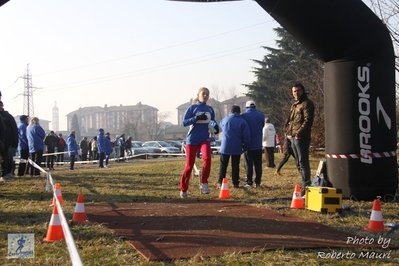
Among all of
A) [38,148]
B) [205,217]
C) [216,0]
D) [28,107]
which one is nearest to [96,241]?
[205,217]

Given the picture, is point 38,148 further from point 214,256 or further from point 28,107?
point 28,107

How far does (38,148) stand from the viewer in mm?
15352

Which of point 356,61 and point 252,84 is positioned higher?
point 252,84

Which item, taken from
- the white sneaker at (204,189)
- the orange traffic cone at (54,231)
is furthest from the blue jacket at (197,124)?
the orange traffic cone at (54,231)

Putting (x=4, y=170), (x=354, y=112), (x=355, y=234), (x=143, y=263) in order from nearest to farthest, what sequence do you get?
(x=143, y=263), (x=355, y=234), (x=354, y=112), (x=4, y=170)

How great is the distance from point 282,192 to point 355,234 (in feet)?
12.7

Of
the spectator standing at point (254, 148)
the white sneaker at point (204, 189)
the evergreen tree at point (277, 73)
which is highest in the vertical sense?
the evergreen tree at point (277, 73)

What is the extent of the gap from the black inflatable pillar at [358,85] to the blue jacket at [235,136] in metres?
2.54

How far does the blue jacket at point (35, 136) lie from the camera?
1505cm

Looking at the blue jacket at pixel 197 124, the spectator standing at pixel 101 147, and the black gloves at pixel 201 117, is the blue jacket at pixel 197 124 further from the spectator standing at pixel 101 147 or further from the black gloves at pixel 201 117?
the spectator standing at pixel 101 147

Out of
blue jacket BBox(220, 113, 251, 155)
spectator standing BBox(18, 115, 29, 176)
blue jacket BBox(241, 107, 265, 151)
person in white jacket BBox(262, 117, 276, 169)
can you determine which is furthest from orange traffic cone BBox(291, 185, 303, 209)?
spectator standing BBox(18, 115, 29, 176)

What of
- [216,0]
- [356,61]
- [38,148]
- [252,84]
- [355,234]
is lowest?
[355,234]

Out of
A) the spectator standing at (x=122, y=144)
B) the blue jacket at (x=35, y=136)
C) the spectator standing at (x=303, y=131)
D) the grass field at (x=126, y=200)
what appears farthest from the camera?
the spectator standing at (x=122, y=144)

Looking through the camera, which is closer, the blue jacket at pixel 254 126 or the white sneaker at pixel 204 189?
the white sneaker at pixel 204 189
